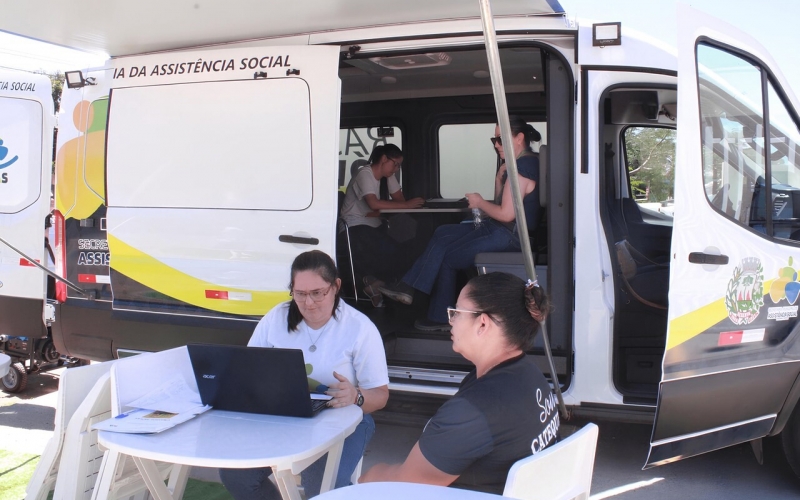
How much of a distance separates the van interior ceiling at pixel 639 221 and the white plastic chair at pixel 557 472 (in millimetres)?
1648

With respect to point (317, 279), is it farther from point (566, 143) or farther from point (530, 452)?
point (566, 143)

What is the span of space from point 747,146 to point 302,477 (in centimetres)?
239

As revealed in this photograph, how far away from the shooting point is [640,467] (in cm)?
375

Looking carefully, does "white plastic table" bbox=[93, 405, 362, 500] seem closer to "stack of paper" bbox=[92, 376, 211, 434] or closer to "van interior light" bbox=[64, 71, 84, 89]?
"stack of paper" bbox=[92, 376, 211, 434]

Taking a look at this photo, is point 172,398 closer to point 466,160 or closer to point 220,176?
point 220,176

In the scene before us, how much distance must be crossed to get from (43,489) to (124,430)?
0.89 meters

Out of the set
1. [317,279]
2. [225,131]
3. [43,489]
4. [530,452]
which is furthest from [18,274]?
[530,452]

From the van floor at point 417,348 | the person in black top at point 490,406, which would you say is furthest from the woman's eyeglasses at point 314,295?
the van floor at point 417,348

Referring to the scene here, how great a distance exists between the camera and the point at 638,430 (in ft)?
14.1

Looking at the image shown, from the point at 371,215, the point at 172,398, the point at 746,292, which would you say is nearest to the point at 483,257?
the point at 371,215

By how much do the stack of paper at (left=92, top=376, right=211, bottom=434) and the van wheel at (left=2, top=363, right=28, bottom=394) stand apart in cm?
319

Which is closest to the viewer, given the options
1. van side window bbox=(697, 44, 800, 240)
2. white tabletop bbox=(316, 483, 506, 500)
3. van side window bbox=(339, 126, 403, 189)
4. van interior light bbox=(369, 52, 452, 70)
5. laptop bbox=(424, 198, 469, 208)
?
white tabletop bbox=(316, 483, 506, 500)

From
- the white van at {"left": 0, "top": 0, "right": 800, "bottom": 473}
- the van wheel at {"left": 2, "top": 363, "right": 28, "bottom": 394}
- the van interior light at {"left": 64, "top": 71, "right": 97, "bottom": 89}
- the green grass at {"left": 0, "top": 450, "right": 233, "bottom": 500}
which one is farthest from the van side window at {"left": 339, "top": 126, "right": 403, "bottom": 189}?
the green grass at {"left": 0, "top": 450, "right": 233, "bottom": 500}

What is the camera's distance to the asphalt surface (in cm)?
346
